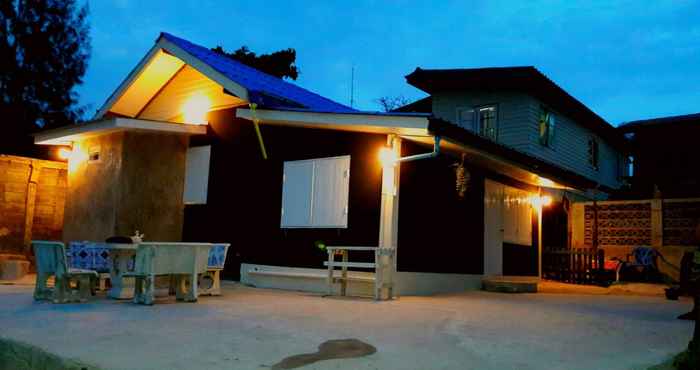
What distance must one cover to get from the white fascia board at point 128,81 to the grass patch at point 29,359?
823 cm

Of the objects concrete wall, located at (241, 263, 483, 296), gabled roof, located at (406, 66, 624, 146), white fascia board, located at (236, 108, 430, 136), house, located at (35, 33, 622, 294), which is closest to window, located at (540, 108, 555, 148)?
gabled roof, located at (406, 66, 624, 146)

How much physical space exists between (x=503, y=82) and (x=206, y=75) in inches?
358

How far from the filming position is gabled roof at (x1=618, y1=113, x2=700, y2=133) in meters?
18.5

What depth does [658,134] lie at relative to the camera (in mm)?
19672

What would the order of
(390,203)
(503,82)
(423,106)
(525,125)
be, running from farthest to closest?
1. (423,106)
2. (503,82)
3. (525,125)
4. (390,203)

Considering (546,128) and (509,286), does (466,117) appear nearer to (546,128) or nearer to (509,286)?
(546,128)

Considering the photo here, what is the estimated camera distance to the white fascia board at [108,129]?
1068cm

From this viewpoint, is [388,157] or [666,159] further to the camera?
[666,159]

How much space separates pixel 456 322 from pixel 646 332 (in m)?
1.79

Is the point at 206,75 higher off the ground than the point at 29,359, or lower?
higher

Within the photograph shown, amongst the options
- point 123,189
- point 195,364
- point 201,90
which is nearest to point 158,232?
point 123,189

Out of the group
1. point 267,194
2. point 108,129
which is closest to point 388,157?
point 267,194

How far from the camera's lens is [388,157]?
29.2 feet

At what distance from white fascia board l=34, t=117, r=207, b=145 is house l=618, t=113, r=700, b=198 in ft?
48.3
